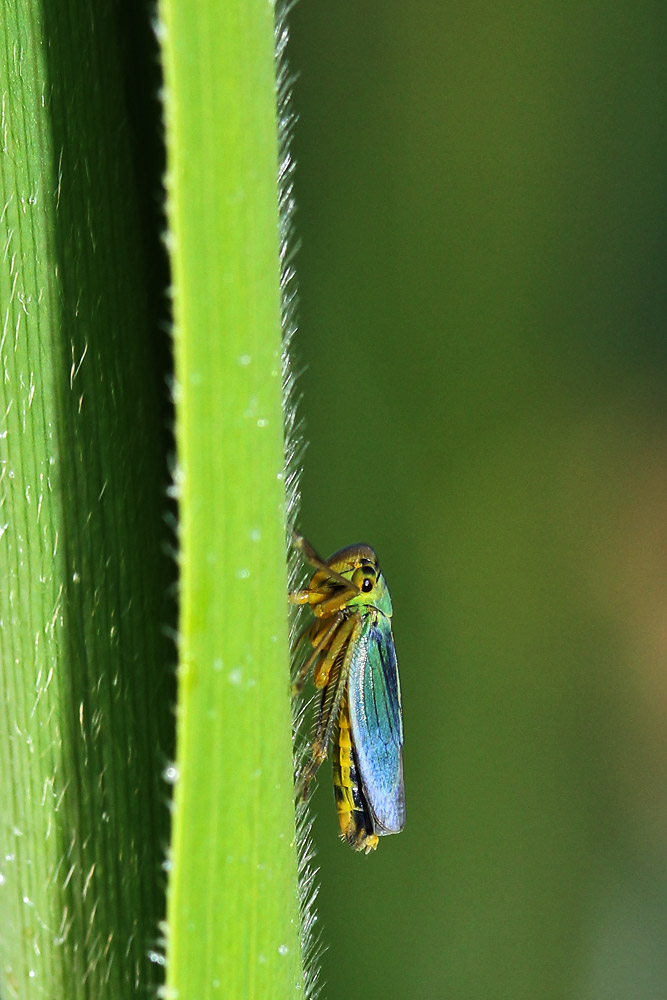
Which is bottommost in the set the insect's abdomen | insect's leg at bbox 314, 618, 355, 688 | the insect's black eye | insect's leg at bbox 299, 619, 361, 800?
the insect's abdomen

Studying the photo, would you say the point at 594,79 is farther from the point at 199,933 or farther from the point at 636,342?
the point at 199,933

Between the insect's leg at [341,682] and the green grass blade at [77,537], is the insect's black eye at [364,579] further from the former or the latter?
the green grass blade at [77,537]

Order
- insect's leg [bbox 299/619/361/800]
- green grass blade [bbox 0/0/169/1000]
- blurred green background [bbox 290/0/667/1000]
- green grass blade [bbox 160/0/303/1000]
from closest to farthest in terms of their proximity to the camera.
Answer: green grass blade [bbox 160/0/303/1000]
green grass blade [bbox 0/0/169/1000]
insect's leg [bbox 299/619/361/800]
blurred green background [bbox 290/0/667/1000]

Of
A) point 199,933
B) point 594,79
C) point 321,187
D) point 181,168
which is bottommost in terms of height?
point 199,933

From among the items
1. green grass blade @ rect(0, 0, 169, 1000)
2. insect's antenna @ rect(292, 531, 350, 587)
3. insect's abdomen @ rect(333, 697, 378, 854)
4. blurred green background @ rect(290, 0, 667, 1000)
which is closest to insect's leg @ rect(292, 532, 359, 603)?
insect's antenna @ rect(292, 531, 350, 587)

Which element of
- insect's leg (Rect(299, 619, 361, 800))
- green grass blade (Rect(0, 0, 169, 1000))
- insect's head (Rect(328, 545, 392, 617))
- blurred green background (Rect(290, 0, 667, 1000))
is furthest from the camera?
blurred green background (Rect(290, 0, 667, 1000))

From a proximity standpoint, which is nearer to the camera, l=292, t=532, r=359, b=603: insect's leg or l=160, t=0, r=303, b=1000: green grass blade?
l=160, t=0, r=303, b=1000: green grass blade

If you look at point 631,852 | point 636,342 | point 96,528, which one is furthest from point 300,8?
point 631,852

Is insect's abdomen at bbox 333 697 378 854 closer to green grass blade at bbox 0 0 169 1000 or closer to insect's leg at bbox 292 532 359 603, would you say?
insect's leg at bbox 292 532 359 603
